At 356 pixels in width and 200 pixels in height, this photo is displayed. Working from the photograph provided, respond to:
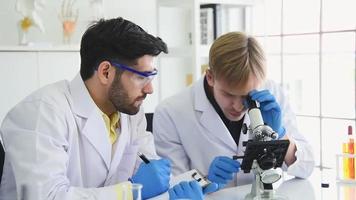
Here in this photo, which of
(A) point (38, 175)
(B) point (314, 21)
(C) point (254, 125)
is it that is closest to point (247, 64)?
(C) point (254, 125)

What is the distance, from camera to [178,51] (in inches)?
132

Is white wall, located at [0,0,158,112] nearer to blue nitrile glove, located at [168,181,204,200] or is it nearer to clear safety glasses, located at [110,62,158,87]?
clear safety glasses, located at [110,62,158,87]

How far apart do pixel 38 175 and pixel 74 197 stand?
13cm

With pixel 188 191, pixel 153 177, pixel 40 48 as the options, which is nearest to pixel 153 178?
pixel 153 177

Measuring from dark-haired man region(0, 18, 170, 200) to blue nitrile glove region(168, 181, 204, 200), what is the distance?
107 millimetres

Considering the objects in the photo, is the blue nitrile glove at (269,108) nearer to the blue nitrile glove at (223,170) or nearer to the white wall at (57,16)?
the blue nitrile glove at (223,170)

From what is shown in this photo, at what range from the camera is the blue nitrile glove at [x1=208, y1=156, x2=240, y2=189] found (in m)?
1.68

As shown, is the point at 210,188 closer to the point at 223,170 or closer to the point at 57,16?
the point at 223,170

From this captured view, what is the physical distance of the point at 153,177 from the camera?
156 cm

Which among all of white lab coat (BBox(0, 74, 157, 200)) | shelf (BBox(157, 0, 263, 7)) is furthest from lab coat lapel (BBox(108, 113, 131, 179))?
shelf (BBox(157, 0, 263, 7))

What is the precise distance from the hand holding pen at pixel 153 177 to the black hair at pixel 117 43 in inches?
14.3

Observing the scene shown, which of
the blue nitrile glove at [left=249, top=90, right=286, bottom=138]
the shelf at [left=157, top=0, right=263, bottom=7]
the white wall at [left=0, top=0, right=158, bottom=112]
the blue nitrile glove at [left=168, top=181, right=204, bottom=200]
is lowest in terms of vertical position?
the blue nitrile glove at [left=168, top=181, right=204, bottom=200]

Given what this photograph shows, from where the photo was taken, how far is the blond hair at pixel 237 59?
5.55 feet

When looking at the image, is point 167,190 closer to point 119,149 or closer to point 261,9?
point 119,149
